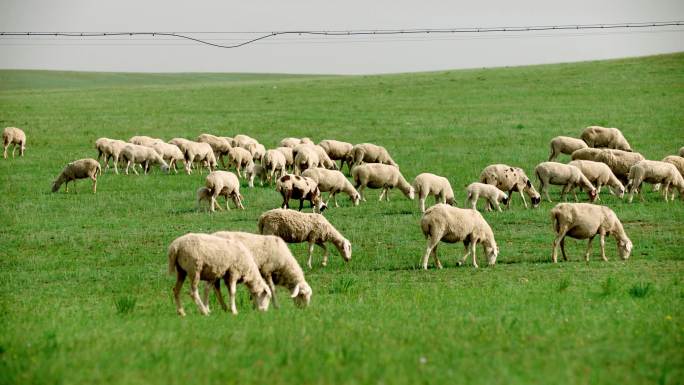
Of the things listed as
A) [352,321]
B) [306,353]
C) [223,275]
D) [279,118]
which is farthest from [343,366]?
[279,118]

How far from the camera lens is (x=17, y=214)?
85.5 feet

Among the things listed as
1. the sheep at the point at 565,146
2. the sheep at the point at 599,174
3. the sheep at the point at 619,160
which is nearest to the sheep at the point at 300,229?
the sheep at the point at 599,174

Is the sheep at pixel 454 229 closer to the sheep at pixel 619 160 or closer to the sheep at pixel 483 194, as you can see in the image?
the sheep at pixel 483 194

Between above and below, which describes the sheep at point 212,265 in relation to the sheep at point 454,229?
above

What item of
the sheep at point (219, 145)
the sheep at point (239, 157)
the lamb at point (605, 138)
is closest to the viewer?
the sheep at point (239, 157)

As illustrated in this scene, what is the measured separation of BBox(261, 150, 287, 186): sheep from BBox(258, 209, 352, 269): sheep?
1222 centimetres

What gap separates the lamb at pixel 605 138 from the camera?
3672 cm

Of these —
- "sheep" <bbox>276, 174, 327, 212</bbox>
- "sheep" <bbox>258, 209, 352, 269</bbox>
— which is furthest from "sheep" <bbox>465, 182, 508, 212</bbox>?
"sheep" <bbox>258, 209, 352, 269</bbox>

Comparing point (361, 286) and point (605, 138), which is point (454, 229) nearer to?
point (361, 286)

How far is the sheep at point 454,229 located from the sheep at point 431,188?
6.63 meters

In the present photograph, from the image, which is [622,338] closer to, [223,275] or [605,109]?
[223,275]

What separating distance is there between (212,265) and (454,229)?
6.99 metres

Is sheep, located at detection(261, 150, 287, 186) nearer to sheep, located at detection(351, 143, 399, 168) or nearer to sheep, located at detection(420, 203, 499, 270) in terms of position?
sheep, located at detection(351, 143, 399, 168)

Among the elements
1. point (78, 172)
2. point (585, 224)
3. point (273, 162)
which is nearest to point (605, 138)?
point (273, 162)
